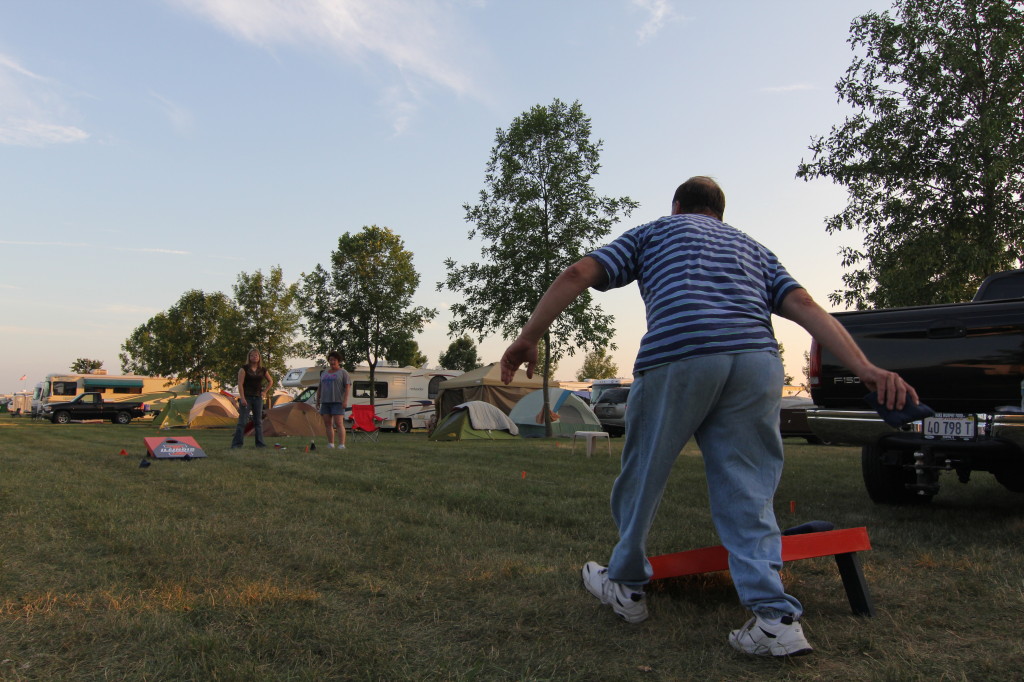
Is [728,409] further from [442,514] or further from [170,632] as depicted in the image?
[442,514]

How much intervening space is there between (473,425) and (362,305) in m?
15.1

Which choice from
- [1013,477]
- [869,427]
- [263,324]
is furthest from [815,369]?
[263,324]

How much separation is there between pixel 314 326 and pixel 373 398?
4755mm

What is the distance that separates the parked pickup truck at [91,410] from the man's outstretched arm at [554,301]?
36.9m

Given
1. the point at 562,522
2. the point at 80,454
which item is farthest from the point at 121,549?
the point at 80,454

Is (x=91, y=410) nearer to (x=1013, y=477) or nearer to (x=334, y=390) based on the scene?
(x=334, y=390)

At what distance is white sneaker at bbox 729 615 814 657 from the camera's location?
2.30m

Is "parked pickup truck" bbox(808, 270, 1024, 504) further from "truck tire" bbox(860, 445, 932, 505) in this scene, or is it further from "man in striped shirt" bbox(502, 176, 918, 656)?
"man in striped shirt" bbox(502, 176, 918, 656)

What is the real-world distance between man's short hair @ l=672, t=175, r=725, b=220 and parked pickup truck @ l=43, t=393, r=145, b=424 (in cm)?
3716

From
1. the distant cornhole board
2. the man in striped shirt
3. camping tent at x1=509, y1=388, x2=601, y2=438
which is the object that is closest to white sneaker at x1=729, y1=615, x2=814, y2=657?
the man in striped shirt

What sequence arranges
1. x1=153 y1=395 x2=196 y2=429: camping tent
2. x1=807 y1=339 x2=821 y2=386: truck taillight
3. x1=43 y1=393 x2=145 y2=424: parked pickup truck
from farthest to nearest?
x1=43 y1=393 x2=145 y2=424: parked pickup truck → x1=153 y1=395 x2=196 y2=429: camping tent → x1=807 y1=339 x2=821 y2=386: truck taillight

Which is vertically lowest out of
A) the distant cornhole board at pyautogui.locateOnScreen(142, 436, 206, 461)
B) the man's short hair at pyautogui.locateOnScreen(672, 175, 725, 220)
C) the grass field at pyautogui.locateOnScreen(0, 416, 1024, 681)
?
the grass field at pyautogui.locateOnScreen(0, 416, 1024, 681)

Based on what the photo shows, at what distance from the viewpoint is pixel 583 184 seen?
21312 mm

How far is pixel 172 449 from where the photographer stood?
9430 millimetres
